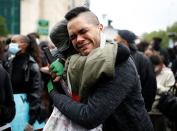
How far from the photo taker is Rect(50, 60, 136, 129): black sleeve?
8.16 feet


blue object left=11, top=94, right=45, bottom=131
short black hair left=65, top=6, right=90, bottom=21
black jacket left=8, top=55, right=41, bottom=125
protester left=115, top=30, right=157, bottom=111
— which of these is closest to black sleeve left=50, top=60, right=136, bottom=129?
short black hair left=65, top=6, right=90, bottom=21

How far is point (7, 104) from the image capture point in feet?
13.4

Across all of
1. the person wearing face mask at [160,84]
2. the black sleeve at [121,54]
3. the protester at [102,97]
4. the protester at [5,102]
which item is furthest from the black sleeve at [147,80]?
the black sleeve at [121,54]

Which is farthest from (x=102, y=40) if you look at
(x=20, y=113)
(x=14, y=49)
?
(x=14, y=49)

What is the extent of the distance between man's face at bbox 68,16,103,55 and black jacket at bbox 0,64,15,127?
144 cm

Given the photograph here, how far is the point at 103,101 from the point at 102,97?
0.02 metres

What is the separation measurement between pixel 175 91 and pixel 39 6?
240 ft

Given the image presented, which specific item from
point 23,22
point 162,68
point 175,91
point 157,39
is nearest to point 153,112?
point 162,68

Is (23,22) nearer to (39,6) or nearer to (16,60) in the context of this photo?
(39,6)

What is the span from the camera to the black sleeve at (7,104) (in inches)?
157

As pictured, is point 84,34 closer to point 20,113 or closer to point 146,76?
point 20,113

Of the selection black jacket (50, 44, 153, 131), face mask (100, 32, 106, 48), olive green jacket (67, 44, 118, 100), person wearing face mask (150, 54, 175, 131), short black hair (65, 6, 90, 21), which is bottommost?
person wearing face mask (150, 54, 175, 131)

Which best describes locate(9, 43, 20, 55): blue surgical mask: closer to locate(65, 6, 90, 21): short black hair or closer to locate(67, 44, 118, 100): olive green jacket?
locate(65, 6, 90, 21): short black hair

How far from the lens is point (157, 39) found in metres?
11.6
